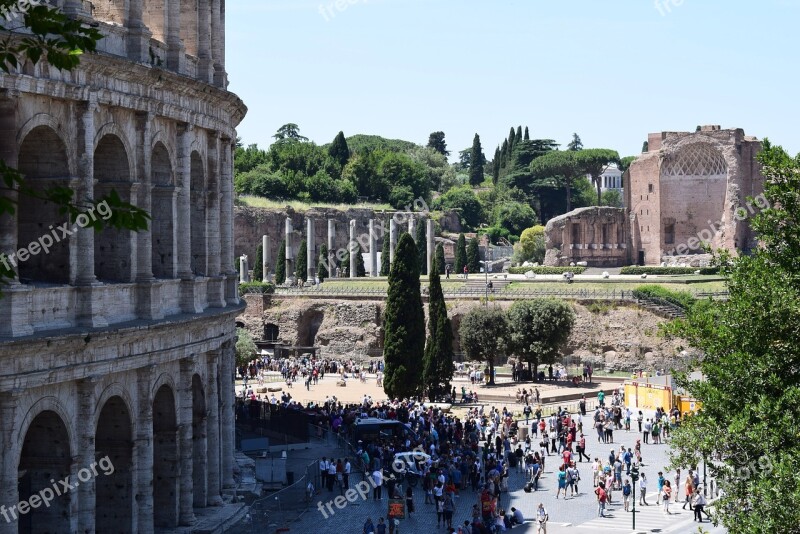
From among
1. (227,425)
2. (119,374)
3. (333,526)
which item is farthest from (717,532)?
(119,374)

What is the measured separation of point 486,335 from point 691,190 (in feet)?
112

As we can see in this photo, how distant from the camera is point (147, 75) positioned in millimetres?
25469

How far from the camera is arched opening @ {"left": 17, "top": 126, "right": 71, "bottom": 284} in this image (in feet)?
76.5

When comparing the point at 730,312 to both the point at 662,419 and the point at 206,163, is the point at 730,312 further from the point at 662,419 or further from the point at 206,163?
the point at 662,419

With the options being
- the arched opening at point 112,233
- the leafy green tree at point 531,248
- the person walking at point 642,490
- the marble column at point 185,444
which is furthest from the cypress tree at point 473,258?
the arched opening at point 112,233

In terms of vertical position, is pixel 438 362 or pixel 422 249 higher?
pixel 422 249

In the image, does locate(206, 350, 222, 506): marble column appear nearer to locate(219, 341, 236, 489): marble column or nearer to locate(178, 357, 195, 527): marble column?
locate(219, 341, 236, 489): marble column

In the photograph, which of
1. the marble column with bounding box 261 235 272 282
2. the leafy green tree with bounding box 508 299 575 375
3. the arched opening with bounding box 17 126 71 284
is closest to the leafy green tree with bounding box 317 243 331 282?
the marble column with bounding box 261 235 272 282

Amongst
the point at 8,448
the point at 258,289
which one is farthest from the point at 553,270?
the point at 8,448

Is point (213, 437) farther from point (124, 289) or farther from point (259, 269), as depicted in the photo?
point (259, 269)

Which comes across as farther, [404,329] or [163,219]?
[404,329]

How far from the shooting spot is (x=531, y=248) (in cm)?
11119

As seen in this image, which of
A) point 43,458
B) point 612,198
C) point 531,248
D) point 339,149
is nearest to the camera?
point 43,458

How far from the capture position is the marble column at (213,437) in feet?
98.3
